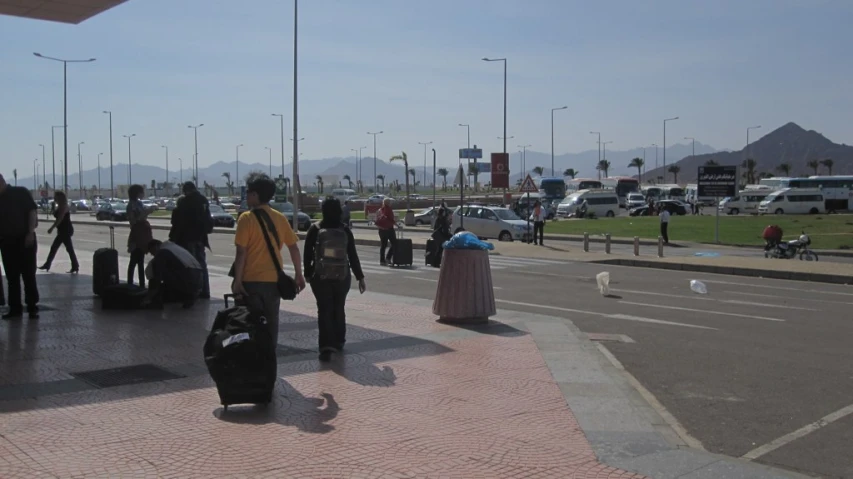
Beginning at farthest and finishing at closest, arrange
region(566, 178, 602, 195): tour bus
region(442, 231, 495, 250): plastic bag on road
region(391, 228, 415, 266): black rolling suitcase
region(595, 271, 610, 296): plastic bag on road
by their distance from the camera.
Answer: region(566, 178, 602, 195): tour bus < region(391, 228, 415, 266): black rolling suitcase < region(595, 271, 610, 296): plastic bag on road < region(442, 231, 495, 250): plastic bag on road

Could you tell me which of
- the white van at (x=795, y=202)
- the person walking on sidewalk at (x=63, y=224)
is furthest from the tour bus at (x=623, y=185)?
the person walking on sidewalk at (x=63, y=224)

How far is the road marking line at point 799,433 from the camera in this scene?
6238 mm

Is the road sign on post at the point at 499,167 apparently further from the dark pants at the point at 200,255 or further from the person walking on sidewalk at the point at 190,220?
the person walking on sidewalk at the point at 190,220

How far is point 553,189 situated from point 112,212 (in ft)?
132

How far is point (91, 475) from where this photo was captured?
5078 millimetres

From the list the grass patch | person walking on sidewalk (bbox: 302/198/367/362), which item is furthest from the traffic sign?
person walking on sidewalk (bbox: 302/198/367/362)

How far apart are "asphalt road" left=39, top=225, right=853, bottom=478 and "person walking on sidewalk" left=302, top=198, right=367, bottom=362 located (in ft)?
10.4

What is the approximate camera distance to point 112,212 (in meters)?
57.8

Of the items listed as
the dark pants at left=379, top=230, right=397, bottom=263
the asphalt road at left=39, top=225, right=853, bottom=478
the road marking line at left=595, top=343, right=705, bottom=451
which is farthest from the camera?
the dark pants at left=379, top=230, right=397, bottom=263

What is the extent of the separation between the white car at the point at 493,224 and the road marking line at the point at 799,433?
84.7 ft

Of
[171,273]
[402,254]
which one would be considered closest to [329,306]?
[171,273]

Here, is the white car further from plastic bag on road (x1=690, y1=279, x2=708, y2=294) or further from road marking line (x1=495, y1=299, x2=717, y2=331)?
road marking line (x1=495, y1=299, x2=717, y2=331)

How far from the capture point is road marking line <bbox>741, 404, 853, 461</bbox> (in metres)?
6.24

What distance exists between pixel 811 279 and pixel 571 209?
43.0m
